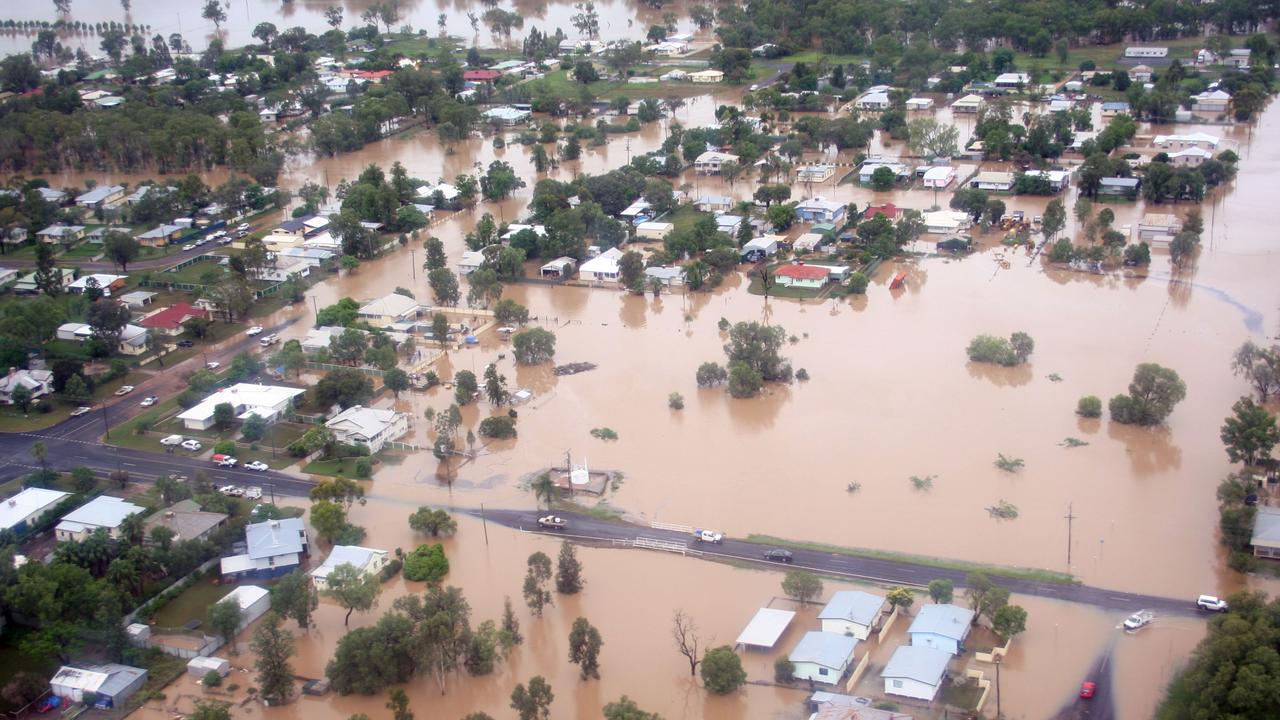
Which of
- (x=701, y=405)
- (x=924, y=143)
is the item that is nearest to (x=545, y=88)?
(x=924, y=143)

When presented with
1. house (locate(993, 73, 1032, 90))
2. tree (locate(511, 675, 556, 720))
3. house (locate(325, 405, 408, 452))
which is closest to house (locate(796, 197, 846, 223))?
house (locate(325, 405, 408, 452))

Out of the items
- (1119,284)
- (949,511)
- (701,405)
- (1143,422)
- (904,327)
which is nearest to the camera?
(949,511)

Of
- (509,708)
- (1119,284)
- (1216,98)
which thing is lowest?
(509,708)

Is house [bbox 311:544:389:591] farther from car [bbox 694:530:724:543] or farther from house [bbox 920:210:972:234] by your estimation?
house [bbox 920:210:972:234]

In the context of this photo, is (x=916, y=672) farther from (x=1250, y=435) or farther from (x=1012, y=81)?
(x=1012, y=81)

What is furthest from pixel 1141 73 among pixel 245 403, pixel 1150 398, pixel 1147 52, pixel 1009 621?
pixel 245 403

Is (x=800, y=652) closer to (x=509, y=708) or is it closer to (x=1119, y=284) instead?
(x=509, y=708)

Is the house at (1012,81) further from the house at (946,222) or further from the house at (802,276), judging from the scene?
the house at (802,276)
